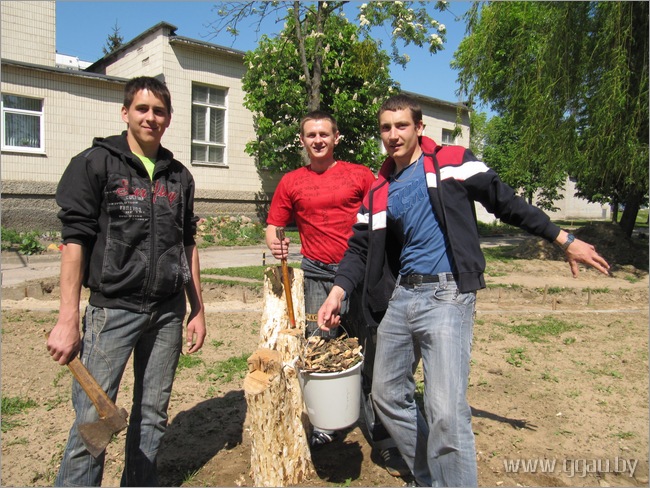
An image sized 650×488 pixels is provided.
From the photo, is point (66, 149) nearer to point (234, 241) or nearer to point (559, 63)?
point (234, 241)

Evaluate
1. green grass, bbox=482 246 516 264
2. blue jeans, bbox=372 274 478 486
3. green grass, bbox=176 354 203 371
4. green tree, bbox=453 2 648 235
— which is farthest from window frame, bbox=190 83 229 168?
blue jeans, bbox=372 274 478 486

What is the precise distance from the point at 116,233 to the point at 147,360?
0.71 meters

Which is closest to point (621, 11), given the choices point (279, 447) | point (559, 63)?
point (559, 63)

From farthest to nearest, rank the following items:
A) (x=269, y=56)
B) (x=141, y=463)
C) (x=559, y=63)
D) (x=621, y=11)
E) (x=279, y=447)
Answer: (x=269, y=56) → (x=559, y=63) → (x=621, y=11) → (x=279, y=447) → (x=141, y=463)

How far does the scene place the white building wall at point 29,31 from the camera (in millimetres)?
14977

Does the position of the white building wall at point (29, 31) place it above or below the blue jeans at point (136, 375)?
above

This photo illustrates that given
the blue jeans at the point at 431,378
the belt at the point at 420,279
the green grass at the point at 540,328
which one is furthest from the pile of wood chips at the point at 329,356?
the green grass at the point at 540,328

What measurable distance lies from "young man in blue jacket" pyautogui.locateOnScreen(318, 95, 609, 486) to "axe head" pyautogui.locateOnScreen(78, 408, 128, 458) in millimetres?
1180

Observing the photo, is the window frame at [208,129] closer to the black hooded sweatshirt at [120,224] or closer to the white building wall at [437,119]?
the white building wall at [437,119]

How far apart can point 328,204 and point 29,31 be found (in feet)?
52.1

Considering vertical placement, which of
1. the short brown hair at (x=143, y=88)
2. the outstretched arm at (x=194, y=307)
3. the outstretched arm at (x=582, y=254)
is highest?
the short brown hair at (x=143, y=88)

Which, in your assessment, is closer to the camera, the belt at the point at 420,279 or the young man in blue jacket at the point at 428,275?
the young man in blue jacket at the point at 428,275

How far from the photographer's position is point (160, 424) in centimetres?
283

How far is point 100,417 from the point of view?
246cm
